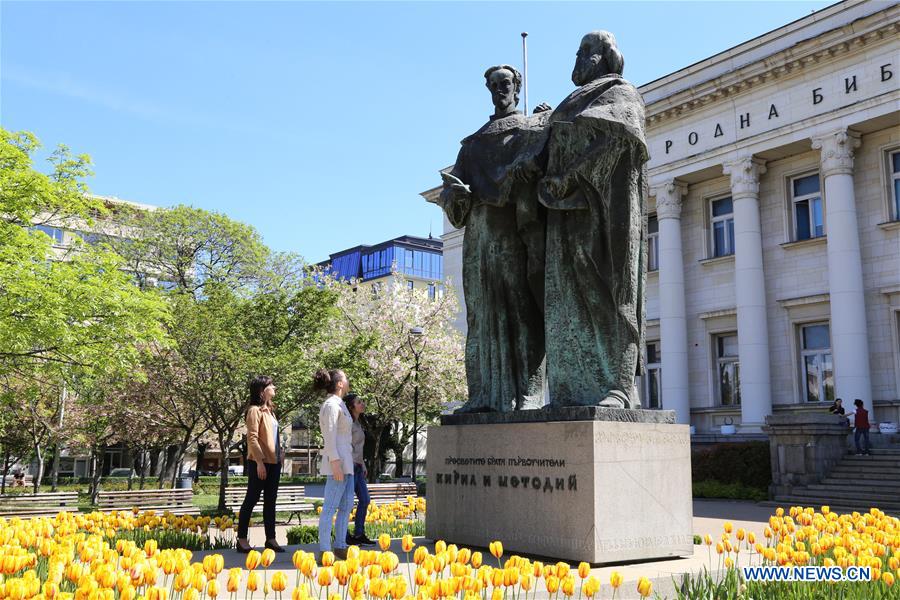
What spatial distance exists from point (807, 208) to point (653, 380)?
9.50 meters

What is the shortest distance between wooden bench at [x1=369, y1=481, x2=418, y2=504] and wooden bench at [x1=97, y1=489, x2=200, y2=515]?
14.7 ft

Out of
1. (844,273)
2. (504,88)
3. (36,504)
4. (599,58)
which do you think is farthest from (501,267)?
(844,273)

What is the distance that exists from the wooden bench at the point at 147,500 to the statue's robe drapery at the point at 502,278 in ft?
30.8

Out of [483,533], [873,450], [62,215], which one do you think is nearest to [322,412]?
[483,533]

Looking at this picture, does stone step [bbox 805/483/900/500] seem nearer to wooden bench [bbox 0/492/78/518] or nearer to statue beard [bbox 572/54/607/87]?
statue beard [bbox 572/54/607/87]

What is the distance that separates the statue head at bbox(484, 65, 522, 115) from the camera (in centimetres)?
817

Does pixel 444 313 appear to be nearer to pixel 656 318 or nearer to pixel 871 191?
pixel 656 318

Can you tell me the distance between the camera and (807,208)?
31.0 meters

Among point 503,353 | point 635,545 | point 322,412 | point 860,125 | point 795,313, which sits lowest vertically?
point 635,545

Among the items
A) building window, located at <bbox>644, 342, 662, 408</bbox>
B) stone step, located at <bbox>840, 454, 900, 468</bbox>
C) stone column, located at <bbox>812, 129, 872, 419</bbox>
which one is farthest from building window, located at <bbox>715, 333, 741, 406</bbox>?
stone step, located at <bbox>840, 454, 900, 468</bbox>

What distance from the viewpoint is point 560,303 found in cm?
745

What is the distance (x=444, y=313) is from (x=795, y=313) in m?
16.2

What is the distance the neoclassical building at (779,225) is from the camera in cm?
2769

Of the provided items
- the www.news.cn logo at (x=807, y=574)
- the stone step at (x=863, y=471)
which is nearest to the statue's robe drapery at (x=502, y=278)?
the www.news.cn logo at (x=807, y=574)
